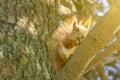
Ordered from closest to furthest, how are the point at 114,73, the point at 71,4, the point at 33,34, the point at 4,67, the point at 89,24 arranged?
the point at 4,67 < the point at 33,34 < the point at 89,24 < the point at 71,4 < the point at 114,73

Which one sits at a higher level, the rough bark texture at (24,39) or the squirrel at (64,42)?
the rough bark texture at (24,39)

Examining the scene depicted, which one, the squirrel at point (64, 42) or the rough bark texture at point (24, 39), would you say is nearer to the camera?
the rough bark texture at point (24, 39)

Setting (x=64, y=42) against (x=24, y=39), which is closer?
(x=24, y=39)

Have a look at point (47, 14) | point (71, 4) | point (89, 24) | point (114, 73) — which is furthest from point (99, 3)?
point (47, 14)

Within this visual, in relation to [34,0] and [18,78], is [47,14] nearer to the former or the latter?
[34,0]
